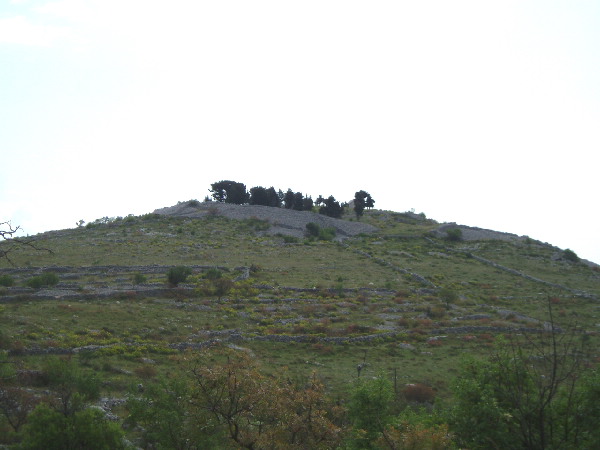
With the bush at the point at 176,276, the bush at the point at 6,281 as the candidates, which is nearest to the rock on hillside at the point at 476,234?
the bush at the point at 176,276

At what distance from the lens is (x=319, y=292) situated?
141ft

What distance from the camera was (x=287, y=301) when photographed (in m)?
39.7

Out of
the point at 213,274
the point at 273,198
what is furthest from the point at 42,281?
the point at 273,198

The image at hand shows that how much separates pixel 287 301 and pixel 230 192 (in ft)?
186

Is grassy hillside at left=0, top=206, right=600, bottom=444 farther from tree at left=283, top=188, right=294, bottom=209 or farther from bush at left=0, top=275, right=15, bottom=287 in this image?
tree at left=283, top=188, right=294, bottom=209

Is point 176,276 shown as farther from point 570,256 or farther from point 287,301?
point 570,256

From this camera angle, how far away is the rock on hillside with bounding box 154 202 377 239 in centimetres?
7719

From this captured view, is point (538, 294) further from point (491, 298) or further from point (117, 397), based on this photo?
point (117, 397)

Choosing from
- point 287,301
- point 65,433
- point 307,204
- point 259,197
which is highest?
point 259,197

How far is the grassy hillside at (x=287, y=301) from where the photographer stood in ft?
85.4

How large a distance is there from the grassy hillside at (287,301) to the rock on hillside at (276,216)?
15.6 ft

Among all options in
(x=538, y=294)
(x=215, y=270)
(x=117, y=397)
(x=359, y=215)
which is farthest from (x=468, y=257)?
(x=117, y=397)

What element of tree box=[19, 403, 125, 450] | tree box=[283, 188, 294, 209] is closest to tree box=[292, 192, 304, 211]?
tree box=[283, 188, 294, 209]

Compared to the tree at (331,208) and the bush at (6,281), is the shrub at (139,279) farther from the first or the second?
the tree at (331,208)
